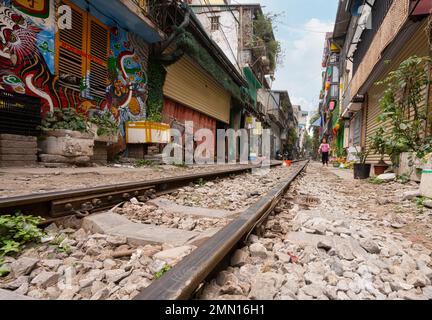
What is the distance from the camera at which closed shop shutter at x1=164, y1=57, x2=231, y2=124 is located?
11.1 meters

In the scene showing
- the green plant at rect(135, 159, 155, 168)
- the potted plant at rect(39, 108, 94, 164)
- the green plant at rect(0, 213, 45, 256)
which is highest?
the potted plant at rect(39, 108, 94, 164)

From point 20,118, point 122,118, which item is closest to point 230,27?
point 122,118

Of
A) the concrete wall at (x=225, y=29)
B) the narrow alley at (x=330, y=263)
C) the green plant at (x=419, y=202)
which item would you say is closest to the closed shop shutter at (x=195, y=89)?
the concrete wall at (x=225, y=29)

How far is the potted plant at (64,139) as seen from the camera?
5707 mm

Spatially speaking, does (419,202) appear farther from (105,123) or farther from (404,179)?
(105,123)

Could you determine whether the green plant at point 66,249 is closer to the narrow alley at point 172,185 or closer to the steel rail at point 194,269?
the narrow alley at point 172,185

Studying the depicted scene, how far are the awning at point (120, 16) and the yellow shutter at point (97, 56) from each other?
27 centimetres

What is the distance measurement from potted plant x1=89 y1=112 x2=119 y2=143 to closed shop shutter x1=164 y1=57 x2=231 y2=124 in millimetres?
3416

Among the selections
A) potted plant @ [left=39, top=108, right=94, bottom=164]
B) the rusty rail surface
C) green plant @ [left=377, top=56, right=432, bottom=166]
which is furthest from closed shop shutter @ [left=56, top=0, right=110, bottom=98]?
green plant @ [left=377, top=56, right=432, bottom=166]

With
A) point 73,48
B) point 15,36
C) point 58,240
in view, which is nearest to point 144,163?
point 73,48

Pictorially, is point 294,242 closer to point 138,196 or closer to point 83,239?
point 83,239

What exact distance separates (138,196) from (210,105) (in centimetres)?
1259

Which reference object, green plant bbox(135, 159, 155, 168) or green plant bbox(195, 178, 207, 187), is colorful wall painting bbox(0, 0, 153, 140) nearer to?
green plant bbox(135, 159, 155, 168)
